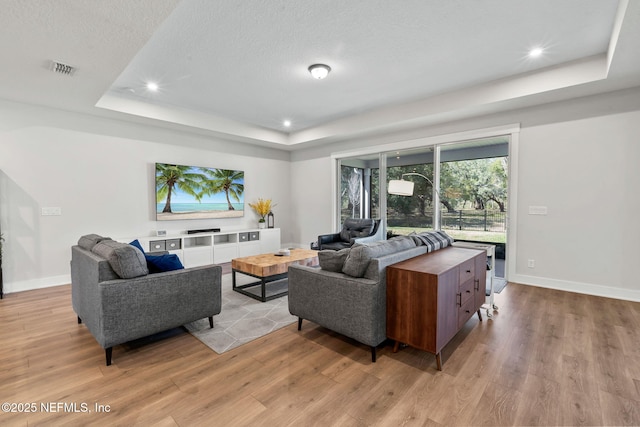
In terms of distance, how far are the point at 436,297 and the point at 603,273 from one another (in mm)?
3268

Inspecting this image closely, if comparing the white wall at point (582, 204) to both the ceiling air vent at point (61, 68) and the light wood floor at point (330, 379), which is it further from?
the ceiling air vent at point (61, 68)

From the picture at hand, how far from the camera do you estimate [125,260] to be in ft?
7.32

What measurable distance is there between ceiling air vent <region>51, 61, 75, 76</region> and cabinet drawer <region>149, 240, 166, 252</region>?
267 centimetres

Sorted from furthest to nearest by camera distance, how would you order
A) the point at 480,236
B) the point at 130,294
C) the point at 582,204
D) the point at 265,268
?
the point at 480,236 → the point at 582,204 → the point at 265,268 → the point at 130,294

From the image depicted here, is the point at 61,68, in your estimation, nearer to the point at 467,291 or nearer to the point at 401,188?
the point at 467,291

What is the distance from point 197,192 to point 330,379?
4.68 metres

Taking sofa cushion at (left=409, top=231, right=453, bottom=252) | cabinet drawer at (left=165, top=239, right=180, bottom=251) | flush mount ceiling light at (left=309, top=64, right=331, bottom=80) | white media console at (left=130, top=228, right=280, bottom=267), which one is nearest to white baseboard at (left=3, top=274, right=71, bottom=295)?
white media console at (left=130, top=228, right=280, bottom=267)

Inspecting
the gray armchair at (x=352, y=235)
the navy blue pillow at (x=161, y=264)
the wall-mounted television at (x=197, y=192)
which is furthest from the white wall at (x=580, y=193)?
the wall-mounted television at (x=197, y=192)

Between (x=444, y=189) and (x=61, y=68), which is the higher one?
(x=61, y=68)

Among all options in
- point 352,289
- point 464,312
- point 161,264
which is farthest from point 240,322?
point 464,312

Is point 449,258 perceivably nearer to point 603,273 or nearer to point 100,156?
point 603,273

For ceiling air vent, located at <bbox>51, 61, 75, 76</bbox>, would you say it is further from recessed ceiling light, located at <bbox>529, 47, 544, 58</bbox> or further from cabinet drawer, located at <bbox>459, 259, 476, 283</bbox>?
recessed ceiling light, located at <bbox>529, 47, 544, 58</bbox>

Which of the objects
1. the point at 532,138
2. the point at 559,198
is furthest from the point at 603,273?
the point at 532,138

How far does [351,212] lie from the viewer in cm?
667
